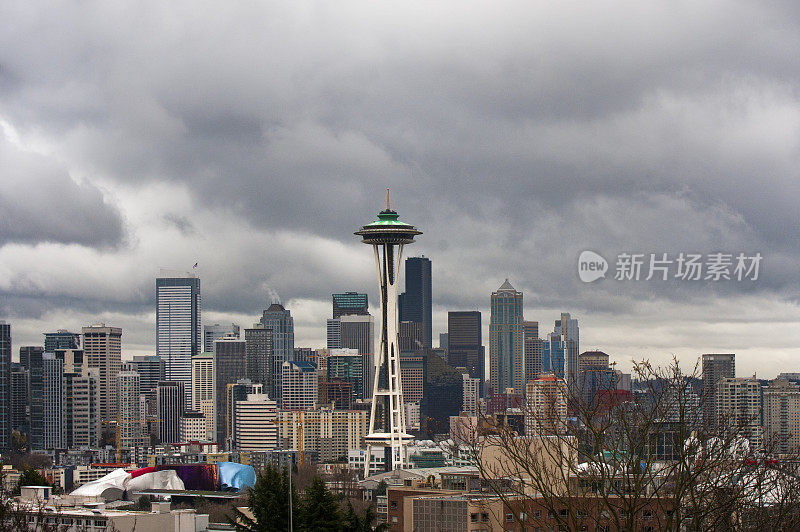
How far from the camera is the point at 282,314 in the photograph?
17362 centimetres

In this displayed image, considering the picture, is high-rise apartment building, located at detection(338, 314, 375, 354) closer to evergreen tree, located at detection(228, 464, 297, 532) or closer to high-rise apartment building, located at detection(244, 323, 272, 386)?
high-rise apartment building, located at detection(244, 323, 272, 386)

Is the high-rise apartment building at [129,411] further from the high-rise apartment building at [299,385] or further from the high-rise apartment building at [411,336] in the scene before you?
the high-rise apartment building at [411,336]

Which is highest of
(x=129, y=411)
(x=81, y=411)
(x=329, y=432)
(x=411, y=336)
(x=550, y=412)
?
(x=550, y=412)

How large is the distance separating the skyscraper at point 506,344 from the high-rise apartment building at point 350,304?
20773 millimetres

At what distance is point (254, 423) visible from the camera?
401ft

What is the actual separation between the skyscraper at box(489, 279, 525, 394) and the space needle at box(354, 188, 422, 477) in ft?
239

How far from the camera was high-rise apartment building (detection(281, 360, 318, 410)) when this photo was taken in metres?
137

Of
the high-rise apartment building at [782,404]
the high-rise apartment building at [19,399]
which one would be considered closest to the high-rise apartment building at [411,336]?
the high-rise apartment building at [19,399]

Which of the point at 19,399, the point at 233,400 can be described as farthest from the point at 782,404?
the point at 19,399

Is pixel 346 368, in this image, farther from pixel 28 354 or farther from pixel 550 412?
pixel 550 412

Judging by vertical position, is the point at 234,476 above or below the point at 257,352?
below

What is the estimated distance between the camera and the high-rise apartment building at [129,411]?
414ft

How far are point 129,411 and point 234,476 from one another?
65.7 metres

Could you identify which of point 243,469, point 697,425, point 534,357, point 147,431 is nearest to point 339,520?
point 697,425
